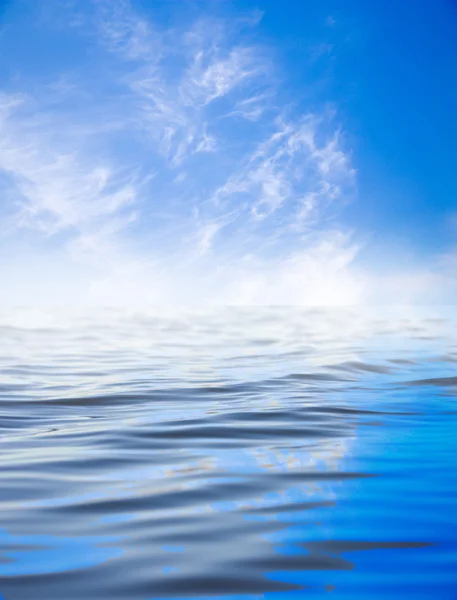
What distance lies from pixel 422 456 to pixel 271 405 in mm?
1555

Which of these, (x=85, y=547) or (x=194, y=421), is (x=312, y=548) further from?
(x=194, y=421)

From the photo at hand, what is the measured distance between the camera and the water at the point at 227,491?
4.94ft

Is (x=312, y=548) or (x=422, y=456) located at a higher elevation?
(x=422, y=456)

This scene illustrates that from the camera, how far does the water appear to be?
151cm

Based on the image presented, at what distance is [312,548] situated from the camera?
66.2 inches

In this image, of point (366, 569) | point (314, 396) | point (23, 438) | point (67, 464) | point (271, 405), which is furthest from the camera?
point (314, 396)

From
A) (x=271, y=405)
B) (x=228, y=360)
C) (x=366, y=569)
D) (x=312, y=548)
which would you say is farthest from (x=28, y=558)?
(x=228, y=360)

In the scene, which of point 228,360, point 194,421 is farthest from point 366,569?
point 228,360

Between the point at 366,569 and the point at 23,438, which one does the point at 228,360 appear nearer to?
the point at 23,438

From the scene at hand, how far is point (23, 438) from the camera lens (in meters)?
3.17

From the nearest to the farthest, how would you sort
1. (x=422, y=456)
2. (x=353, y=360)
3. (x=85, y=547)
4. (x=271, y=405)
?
(x=85, y=547), (x=422, y=456), (x=271, y=405), (x=353, y=360)

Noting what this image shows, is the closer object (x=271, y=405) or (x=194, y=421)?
(x=194, y=421)

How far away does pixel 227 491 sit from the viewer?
88.0 inches

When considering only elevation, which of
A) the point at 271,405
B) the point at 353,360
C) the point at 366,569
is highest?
the point at 353,360
